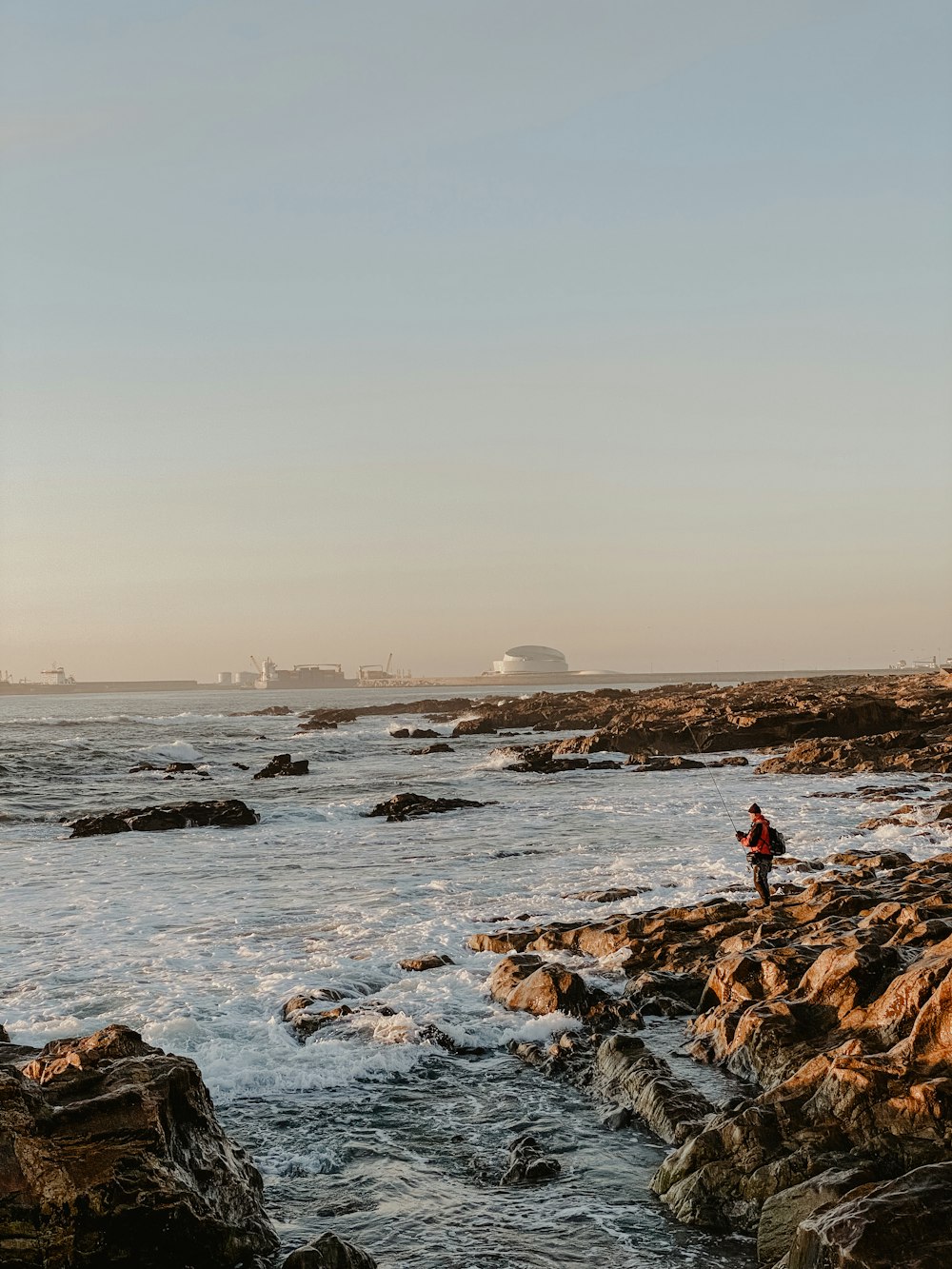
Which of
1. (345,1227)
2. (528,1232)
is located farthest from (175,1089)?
(528,1232)

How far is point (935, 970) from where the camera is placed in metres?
7.65

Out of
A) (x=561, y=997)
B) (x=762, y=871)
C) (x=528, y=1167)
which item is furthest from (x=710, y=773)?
(x=528, y=1167)

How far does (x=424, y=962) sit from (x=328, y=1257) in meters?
7.09

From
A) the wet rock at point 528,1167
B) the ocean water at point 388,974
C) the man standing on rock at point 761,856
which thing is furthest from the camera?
the man standing on rock at point 761,856

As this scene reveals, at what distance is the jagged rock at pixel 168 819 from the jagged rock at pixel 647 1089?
20.4m

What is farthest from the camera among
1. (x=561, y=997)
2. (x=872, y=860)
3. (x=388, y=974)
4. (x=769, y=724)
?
(x=769, y=724)

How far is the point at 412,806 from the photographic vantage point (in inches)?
1149

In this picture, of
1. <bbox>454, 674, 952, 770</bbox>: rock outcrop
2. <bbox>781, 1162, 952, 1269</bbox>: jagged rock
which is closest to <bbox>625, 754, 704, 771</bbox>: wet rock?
<bbox>454, 674, 952, 770</bbox>: rock outcrop

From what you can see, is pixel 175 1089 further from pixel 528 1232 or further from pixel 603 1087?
pixel 603 1087

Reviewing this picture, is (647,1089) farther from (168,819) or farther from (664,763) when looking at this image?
(664,763)

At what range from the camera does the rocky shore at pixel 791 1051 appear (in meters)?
5.72

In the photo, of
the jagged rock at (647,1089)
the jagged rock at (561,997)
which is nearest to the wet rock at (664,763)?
the jagged rock at (561,997)

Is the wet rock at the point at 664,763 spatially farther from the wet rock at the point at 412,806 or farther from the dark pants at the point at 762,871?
the dark pants at the point at 762,871

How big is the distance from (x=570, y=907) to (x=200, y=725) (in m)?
75.1
